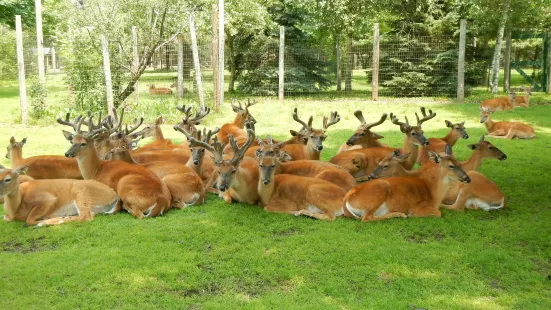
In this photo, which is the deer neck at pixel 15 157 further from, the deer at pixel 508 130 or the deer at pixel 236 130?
the deer at pixel 508 130

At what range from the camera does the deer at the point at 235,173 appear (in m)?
6.83

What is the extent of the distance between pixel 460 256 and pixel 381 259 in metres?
0.79

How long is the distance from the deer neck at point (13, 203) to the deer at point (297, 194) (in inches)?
112

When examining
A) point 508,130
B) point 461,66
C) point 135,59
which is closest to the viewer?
point 508,130

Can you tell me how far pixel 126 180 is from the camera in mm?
6766

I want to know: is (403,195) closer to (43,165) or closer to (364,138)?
(364,138)

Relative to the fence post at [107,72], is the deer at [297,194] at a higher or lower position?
lower

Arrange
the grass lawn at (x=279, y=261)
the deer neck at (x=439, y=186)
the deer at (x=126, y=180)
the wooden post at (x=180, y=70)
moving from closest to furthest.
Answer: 1. the grass lawn at (x=279, y=261)
2. the deer at (x=126, y=180)
3. the deer neck at (x=439, y=186)
4. the wooden post at (x=180, y=70)

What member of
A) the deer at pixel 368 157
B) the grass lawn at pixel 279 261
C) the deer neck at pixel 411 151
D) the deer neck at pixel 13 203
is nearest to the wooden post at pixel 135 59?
the deer at pixel 368 157

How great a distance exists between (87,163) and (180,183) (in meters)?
1.30

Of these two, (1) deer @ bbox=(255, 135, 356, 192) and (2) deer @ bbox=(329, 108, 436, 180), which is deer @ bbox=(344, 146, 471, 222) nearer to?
(1) deer @ bbox=(255, 135, 356, 192)

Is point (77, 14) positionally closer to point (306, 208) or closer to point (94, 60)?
point (94, 60)

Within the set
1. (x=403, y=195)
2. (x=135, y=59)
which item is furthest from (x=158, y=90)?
(x=403, y=195)

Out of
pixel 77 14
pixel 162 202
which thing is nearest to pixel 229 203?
pixel 162 202
